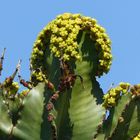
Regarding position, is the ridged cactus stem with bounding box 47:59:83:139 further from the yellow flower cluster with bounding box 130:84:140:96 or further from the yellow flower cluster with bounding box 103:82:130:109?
the yellow flower cluster with bounding box 130:84:140:96

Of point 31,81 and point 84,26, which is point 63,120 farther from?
point 84,26

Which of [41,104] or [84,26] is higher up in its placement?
[84,26]

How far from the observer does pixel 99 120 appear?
4.87 meters

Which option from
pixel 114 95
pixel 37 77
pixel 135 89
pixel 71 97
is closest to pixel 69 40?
pixel 37 77

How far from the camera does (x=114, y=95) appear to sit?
5.04 m

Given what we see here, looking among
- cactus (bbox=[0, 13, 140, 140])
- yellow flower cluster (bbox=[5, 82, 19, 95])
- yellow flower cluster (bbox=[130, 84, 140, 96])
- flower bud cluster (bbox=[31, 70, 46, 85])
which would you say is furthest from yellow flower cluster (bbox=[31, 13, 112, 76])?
yellow flower cluster (bbox=[130, 84, 140, 96])

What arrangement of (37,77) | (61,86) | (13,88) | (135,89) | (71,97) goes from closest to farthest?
(61,86)
(71,97)
(135,89)
(37,77)
(13,88)

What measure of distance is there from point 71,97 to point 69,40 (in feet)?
2.21

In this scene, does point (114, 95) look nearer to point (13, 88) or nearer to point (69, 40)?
point (69, 40)

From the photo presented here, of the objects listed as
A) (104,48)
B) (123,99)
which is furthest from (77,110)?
(104,48)

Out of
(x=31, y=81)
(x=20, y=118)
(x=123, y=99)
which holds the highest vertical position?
(x=31, y=81)

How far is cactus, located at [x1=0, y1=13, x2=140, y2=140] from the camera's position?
4.74 m

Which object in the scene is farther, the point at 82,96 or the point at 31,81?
the point at 31,81

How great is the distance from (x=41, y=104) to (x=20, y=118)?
10.5 inches
